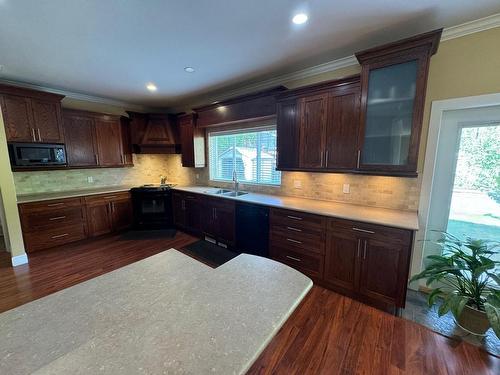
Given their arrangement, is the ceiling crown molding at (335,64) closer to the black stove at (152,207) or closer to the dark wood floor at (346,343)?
the black stove at (152,207)

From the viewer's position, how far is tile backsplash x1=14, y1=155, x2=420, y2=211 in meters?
2.53

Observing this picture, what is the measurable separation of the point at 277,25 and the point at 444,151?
2.17 m

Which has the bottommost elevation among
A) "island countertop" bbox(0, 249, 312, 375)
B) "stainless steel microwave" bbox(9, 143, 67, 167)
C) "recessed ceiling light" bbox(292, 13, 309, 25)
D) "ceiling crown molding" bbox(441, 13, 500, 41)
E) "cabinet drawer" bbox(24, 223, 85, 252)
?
"cabinet drawer" bbox(24, 223, 85, 252)

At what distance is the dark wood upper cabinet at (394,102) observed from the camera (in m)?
2.02

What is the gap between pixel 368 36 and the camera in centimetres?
222

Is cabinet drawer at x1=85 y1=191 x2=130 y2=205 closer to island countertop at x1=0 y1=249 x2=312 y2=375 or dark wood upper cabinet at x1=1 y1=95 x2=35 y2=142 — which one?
dark wood upper cabinet at x1=1 y1=95 x2=35 y2=142

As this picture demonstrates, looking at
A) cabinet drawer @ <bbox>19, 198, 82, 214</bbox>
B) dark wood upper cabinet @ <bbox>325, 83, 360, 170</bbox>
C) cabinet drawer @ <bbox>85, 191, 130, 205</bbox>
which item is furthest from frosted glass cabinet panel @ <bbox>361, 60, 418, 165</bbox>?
cabinet drawer @ <bbox>19, 198, 82, 214</bbox>

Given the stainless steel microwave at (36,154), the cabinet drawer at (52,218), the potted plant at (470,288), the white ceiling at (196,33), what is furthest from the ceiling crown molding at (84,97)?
the potted plant at (470,288)

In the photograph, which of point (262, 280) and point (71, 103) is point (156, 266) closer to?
point (262, 280)

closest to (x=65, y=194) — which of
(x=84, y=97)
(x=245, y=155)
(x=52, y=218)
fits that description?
(x=52, y=218)

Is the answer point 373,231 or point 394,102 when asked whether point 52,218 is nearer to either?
point 373,231

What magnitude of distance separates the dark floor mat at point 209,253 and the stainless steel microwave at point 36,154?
2697mm

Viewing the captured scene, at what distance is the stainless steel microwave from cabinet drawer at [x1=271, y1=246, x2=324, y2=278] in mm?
3948

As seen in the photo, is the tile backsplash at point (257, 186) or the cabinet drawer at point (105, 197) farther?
the cabinet drawer at point (105, 197)
